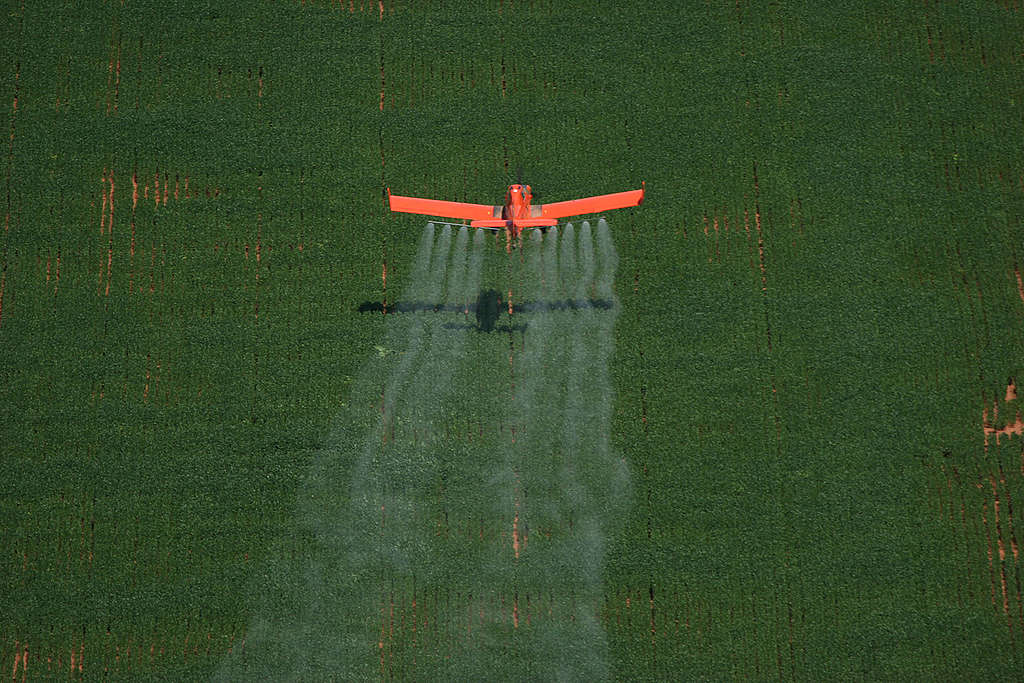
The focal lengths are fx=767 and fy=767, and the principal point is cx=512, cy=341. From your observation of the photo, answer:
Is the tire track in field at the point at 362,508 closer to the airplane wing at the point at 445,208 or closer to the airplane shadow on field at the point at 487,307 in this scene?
the airplane shadow on field at the point at 487,307

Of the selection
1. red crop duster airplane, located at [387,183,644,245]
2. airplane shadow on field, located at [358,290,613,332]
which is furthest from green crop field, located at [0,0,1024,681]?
red crop duster airplane, located at [387,183,644,245]

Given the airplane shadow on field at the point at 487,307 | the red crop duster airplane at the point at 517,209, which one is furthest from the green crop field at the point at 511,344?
the red crop duster airplane at the point at 517,209

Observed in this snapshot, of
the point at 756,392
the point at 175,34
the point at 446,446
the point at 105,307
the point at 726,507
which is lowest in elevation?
the point at 726,507

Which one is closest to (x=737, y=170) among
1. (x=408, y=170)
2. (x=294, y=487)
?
(x=408, y=170)

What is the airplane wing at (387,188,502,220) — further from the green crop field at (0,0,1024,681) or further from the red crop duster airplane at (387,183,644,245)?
the green crop field at (0,0,1024,681)

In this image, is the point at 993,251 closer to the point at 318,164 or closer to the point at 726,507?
the point at 726,507

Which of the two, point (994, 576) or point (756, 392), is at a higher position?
point (756, 392)

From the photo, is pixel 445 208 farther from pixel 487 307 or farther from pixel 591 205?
pixel 591 205
